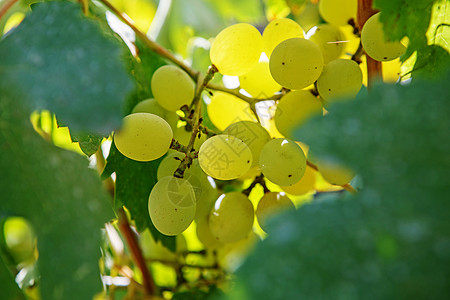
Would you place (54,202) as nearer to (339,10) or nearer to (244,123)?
(244,123)

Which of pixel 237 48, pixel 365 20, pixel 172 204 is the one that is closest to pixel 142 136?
pixel 172 204

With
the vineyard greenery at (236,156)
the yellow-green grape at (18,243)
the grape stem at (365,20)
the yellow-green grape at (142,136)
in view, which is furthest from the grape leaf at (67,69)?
the yellow-green grape at (18,243)

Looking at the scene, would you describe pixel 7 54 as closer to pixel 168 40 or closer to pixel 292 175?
pixel 292 175

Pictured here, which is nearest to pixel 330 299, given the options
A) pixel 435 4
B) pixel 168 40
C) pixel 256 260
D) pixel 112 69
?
pixel 256 260

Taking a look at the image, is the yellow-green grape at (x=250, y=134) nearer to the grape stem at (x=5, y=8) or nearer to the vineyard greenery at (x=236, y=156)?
the vineyard greenery at (x=236, y=156)

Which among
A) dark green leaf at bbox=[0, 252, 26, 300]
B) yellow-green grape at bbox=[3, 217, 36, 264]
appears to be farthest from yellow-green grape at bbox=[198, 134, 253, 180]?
yellow-green grape at bbox=[3, 217, 36, 264]

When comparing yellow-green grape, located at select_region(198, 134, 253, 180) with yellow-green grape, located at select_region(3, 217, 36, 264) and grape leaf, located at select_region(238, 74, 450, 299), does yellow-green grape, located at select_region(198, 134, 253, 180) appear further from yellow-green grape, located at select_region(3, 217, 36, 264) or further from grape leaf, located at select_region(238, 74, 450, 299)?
yellow-green grape, located at select_region(3, 217, 36, 264)

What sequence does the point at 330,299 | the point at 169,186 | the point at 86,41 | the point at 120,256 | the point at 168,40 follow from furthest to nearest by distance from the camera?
the point at 168,40 → the point at 120,256 → the point at 169,186 → the point at 86,41 → the point at 330,299
